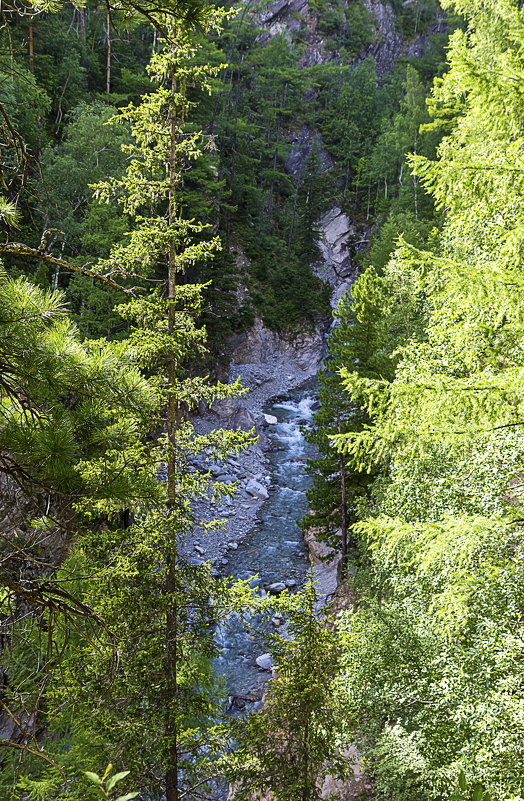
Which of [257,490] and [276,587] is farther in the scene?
[257,490]

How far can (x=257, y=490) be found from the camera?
21578 millimetres

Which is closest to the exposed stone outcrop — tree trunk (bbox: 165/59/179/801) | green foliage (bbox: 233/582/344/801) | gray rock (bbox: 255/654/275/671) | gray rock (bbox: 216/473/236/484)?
gray rock (bbox: 216/473/236/484)

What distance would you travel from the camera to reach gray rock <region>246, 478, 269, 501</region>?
848 inches

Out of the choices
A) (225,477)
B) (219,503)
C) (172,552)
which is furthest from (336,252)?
(172,552)

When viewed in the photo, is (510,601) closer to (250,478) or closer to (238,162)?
(250,478)

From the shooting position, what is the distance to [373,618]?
25.4 ft

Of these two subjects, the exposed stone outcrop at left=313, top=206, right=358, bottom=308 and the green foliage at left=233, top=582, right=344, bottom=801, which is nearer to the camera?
the green foliage at left=233, top=582, right=344, bottom=801

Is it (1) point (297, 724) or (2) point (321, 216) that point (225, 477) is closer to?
(1) point (297, 724)

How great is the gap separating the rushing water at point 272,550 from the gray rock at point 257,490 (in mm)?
320

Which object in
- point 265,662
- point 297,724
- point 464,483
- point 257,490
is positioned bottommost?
point 297,724

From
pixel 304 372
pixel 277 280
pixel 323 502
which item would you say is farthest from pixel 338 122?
pixel 323 502

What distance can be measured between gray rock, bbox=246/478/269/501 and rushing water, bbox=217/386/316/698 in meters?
0.32

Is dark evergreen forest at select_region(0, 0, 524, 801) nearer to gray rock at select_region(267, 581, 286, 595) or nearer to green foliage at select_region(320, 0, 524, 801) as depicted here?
green foliage at select_region(320, 0, 524, 801)

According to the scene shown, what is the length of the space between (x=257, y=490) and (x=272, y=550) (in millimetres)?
3862
